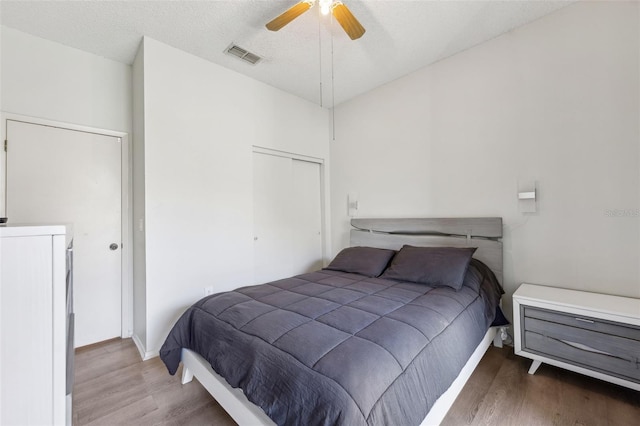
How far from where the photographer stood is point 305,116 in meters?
3.75

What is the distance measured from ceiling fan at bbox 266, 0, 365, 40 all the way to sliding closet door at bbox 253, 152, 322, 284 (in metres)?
1.64

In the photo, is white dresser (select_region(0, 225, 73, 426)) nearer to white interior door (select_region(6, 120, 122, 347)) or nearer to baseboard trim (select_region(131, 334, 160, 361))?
baseboard trim (select_region(131, 334, 160, 361))

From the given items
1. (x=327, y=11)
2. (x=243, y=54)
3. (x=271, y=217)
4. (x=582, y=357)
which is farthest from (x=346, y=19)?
(x=582, y=357)

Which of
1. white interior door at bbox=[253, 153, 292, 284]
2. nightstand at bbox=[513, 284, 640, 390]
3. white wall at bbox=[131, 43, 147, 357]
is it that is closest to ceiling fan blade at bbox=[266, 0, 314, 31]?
white wall at bbox=[131, 43, 147, 357]

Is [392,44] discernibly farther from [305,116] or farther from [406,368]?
[406,368]

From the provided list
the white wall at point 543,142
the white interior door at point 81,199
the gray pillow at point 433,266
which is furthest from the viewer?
the white interior door at point 81,199

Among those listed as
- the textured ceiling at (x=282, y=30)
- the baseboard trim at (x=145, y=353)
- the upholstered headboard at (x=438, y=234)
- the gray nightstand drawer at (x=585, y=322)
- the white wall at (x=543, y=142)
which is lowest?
the baseboard trim at (x=145, y=353)

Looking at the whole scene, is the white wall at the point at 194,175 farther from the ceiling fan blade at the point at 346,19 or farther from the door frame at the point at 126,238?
the ceiling fan blade at the point at 346,19

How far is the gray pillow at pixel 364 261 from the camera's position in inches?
107

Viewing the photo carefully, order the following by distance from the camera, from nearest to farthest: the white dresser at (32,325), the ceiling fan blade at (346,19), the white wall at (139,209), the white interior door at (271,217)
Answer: the white dresser at (32,325) < the ceiling fan blade at (346,19) < the white wall at (139,209) < the white interior door at (271,217)

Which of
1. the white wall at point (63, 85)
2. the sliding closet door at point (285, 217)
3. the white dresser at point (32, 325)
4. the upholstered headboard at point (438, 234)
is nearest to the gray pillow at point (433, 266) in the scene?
the upholstered headboard at point (438, 234)

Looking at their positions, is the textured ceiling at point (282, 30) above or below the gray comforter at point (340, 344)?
above

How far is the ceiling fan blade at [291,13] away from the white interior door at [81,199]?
2.01 meters

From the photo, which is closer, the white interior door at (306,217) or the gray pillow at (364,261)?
the gray pillow at (364,261)
